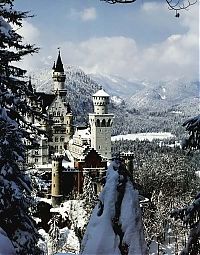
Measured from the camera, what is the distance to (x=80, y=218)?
39.9 meters

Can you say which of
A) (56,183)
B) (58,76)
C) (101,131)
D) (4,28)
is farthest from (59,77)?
(4,28)

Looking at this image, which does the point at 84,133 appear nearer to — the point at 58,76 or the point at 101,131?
the point at 101,131

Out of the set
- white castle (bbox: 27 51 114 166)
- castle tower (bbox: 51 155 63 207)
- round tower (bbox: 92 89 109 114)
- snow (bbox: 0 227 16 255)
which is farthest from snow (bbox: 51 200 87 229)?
snow (bbox: 0 227 16 255)

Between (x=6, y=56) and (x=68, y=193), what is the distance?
42997mm

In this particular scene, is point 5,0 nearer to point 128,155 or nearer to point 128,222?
point 128,222

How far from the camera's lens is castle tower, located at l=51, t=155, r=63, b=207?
160ft

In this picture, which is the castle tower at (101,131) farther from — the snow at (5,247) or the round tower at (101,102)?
the snow at (5,247)

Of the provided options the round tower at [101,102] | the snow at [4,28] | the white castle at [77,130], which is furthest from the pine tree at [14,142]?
the round tower at [101,102]

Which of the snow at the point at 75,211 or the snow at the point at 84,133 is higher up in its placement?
the snow at the point at 84,133

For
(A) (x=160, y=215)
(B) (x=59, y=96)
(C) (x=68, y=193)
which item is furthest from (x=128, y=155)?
(B) (x=59, y=96)

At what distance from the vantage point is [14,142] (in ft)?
28.3

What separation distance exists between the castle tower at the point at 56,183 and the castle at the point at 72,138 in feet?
6.55

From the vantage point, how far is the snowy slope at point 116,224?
4777mm

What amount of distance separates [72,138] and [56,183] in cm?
2856
